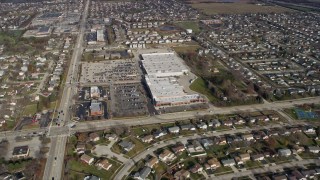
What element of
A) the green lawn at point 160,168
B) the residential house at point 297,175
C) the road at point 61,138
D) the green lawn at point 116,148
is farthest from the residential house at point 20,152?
the residential house at point 297,175

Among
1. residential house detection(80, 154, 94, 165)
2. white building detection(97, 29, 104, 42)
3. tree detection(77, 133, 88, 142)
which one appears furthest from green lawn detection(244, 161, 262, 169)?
white building detection(97, 29, 104, 42)

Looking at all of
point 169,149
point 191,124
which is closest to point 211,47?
point 191,124

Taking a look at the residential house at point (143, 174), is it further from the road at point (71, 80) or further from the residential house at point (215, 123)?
the road at point (71, 80)

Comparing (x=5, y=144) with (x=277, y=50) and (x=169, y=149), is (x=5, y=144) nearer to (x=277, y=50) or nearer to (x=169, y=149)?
(x=169, y=149)

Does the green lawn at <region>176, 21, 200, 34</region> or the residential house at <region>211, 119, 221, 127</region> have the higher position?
the green lawn at <region>176, 21, 200, 34</region>

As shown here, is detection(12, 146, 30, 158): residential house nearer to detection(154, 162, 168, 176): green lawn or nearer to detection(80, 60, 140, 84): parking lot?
detection(154, 162, 168, 176): green lawn

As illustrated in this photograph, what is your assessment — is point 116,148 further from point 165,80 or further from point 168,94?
point 165,80
